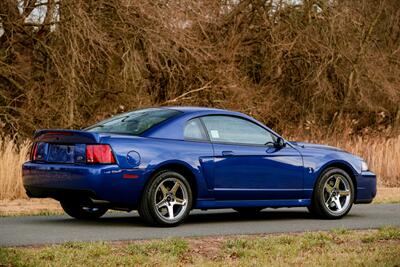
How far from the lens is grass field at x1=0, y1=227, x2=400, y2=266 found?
25.3 feet

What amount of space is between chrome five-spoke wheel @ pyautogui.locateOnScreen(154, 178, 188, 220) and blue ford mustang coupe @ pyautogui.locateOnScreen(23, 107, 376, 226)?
0.04 ft

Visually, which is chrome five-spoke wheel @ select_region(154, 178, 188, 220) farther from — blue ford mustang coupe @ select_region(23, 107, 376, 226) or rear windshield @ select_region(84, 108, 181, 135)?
rear windshield @ select_region(84, 108, 181, 135)

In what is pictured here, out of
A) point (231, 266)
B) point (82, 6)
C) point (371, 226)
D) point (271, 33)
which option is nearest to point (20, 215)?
point (371, 226)

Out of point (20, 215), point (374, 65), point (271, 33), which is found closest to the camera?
point (20, 215)

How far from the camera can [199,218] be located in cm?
1243

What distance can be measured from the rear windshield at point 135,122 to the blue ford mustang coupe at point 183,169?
0.01m

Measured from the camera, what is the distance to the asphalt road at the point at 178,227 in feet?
31.9

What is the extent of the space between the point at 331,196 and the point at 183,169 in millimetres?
2333

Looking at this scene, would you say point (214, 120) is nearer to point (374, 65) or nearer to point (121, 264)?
point (121, 264)

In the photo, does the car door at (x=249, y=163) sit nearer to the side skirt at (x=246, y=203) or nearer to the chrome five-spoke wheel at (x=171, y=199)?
the side skirt at (x=246, y=203)

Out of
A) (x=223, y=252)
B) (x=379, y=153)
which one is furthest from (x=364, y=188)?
(x=379, y=153)

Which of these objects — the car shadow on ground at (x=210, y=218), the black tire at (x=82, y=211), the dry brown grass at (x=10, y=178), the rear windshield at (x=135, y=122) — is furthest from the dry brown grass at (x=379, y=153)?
the rear windshield at (x=135, y=122)

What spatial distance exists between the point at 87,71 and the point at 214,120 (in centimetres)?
978

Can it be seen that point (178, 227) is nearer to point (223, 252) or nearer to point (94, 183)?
point (94, 183)
